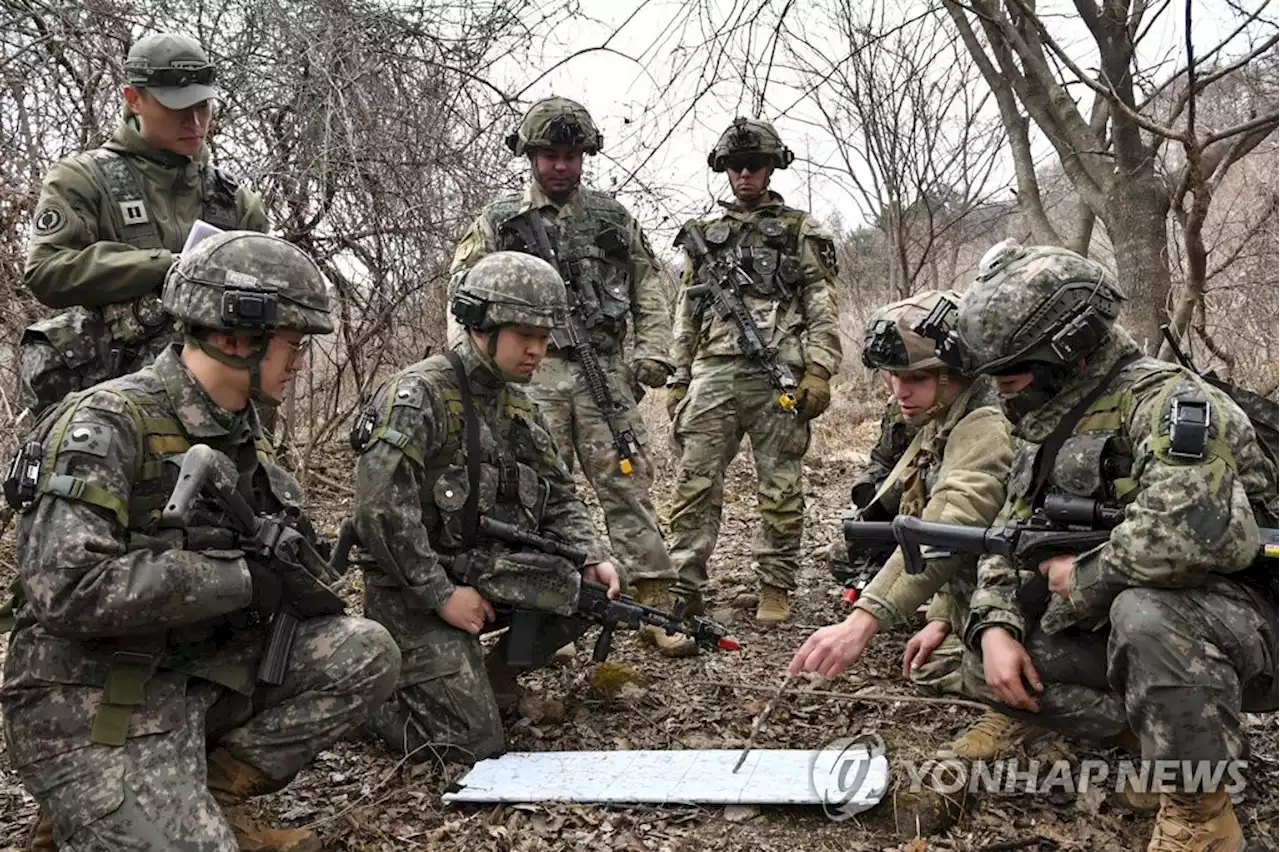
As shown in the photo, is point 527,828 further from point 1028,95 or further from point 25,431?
point 25,431

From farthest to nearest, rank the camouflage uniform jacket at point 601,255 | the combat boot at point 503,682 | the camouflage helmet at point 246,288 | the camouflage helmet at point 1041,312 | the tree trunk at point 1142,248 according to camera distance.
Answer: the camouflage uniform jacket at point 601,255, the tree trunk at point 1142,248, the combat boot at point 503,682, the camouflage helmet at point 1041,312, the camouflage helmet at point 246,288

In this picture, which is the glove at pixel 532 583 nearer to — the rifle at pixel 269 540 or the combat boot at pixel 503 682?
the combat boot at pixel 503 682

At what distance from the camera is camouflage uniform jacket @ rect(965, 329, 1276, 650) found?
8.61 ft

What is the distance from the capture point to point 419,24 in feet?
21.9

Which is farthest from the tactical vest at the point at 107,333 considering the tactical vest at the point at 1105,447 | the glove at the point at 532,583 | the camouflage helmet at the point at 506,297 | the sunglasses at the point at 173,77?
the tactical vest at the point at 1105,447

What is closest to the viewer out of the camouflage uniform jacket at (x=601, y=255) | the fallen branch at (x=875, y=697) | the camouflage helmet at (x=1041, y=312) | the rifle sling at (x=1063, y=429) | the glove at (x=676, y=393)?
the camouflage helmet at (x=1041, y=312)

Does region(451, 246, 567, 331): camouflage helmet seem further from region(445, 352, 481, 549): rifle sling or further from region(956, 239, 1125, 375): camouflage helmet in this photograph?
region(956, 239, 1125, 375): camouflage helmet

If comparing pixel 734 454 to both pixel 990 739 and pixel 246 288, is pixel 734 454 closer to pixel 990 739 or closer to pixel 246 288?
pixel 990 739

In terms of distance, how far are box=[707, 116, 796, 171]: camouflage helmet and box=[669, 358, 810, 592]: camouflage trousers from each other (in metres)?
1.14

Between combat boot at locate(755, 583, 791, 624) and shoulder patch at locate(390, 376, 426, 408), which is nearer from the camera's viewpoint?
shoulder patch at locate(390, 376, 426, 408)

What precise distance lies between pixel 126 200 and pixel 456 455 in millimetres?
1632

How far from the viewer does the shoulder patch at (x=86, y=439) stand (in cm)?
258

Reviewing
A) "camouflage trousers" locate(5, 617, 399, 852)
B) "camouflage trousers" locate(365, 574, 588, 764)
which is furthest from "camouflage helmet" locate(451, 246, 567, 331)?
"camouflage trousers" locate(5, 617, 399, 852)

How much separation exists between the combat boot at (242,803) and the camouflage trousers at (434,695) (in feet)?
2.28
